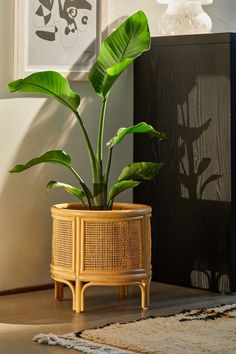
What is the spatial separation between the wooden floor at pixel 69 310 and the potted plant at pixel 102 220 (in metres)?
0.10

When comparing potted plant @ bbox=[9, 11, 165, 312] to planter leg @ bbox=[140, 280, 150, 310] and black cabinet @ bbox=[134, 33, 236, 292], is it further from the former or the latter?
black cabinet @ bbox=[134, 33, 236, 292]

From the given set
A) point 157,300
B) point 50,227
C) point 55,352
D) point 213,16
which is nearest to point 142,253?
point 157,300

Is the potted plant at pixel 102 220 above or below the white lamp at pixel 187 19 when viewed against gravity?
below

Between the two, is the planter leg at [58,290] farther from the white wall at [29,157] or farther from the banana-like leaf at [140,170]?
the banana-like leaf at [140,170]

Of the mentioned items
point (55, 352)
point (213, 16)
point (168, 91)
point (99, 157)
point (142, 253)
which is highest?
point (213, 16)

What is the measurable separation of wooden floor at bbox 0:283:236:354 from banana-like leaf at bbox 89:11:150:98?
2.92ft

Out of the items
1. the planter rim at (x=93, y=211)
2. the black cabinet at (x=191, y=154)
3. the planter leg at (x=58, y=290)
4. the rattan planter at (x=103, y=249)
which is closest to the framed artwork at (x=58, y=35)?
the black cabinet at (x=191, y=154)

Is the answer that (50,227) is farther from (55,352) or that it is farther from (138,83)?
(55,352)

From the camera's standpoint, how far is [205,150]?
4.22 m

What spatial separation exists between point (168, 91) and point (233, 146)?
0.46 meters

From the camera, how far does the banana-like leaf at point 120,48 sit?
3.87 metres

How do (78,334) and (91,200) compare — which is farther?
(91,200)

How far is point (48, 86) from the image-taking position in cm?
381

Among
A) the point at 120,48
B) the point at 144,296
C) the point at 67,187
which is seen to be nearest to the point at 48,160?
the point at 67,187
